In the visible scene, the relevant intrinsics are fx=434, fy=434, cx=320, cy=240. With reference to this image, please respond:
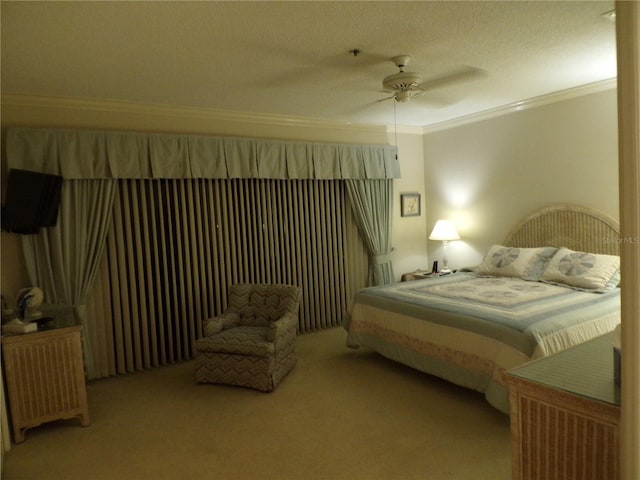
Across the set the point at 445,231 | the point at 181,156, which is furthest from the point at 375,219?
the point at 181,156

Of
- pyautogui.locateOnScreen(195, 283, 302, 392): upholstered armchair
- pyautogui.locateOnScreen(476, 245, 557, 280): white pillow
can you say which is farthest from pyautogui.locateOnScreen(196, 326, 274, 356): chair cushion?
pyautogui.locateOnScreen(476, 245, 557, 280): white pillow

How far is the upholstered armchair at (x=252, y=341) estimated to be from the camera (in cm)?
361

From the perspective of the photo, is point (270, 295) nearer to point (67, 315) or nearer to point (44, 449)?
point (67, 315)

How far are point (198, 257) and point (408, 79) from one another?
2.70 metres

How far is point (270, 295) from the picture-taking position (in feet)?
13.7

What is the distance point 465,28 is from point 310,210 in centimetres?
294

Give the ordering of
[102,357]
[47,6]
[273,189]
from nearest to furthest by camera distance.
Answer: [47,6], [102,357], [273,189]

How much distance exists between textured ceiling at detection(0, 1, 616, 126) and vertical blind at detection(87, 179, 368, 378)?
993 millimetres

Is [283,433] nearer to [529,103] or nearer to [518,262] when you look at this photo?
[518,262]

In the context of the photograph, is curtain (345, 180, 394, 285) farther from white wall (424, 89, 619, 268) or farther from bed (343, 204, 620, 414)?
bed (343, 204, 620, 414)

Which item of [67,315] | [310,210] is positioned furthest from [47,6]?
[310,210]

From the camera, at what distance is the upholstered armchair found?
3607 mm

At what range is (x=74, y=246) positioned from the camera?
3.84 m

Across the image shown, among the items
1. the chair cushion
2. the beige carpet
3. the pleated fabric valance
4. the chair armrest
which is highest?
the pleated fabric valance
